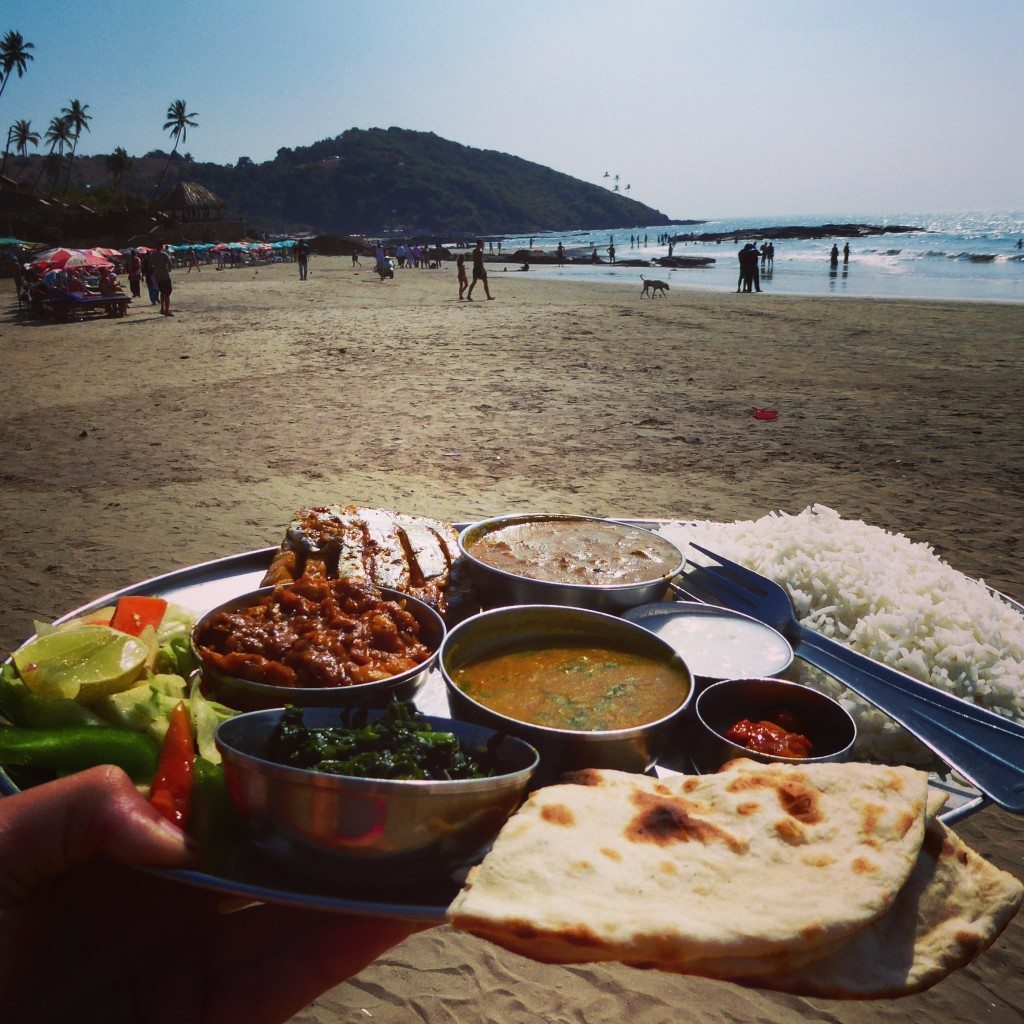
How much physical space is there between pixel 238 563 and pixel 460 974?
1.80 m

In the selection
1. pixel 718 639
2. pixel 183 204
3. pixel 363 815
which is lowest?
pixel 718 639

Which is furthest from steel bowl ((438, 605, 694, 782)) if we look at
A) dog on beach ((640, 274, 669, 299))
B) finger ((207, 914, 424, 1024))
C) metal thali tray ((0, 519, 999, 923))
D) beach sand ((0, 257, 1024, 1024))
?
dog on beach ((640, 274, 669, 299))

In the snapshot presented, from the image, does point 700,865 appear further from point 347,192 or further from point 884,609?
point 347,192

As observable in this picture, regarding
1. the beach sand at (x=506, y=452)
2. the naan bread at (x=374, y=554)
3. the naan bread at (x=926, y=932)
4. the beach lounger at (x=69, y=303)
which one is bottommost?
the beach sand at (x=506, y=452)

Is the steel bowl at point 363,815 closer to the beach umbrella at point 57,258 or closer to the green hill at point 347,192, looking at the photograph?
the beach umbrella at point 57,258

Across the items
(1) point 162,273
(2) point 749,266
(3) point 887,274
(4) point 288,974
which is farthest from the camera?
(3) point 887,274

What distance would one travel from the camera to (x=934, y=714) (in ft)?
5.61

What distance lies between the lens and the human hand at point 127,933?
137 centimetres

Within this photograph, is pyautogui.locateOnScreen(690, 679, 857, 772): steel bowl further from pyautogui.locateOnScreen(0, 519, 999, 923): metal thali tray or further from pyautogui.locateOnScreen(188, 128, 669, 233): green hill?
pyautogui.locateOnScreen(188, 128, 669, 233): green hill

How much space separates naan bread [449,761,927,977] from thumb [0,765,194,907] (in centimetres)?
59

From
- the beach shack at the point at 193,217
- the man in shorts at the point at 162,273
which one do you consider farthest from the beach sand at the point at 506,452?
the beach shack at the point at 193,217

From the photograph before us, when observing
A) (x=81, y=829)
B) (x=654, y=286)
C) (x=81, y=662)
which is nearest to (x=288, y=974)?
(x=81, y=829)

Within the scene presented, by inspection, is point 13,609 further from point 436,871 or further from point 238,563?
point 436,871

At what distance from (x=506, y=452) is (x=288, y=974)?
7.59 m
